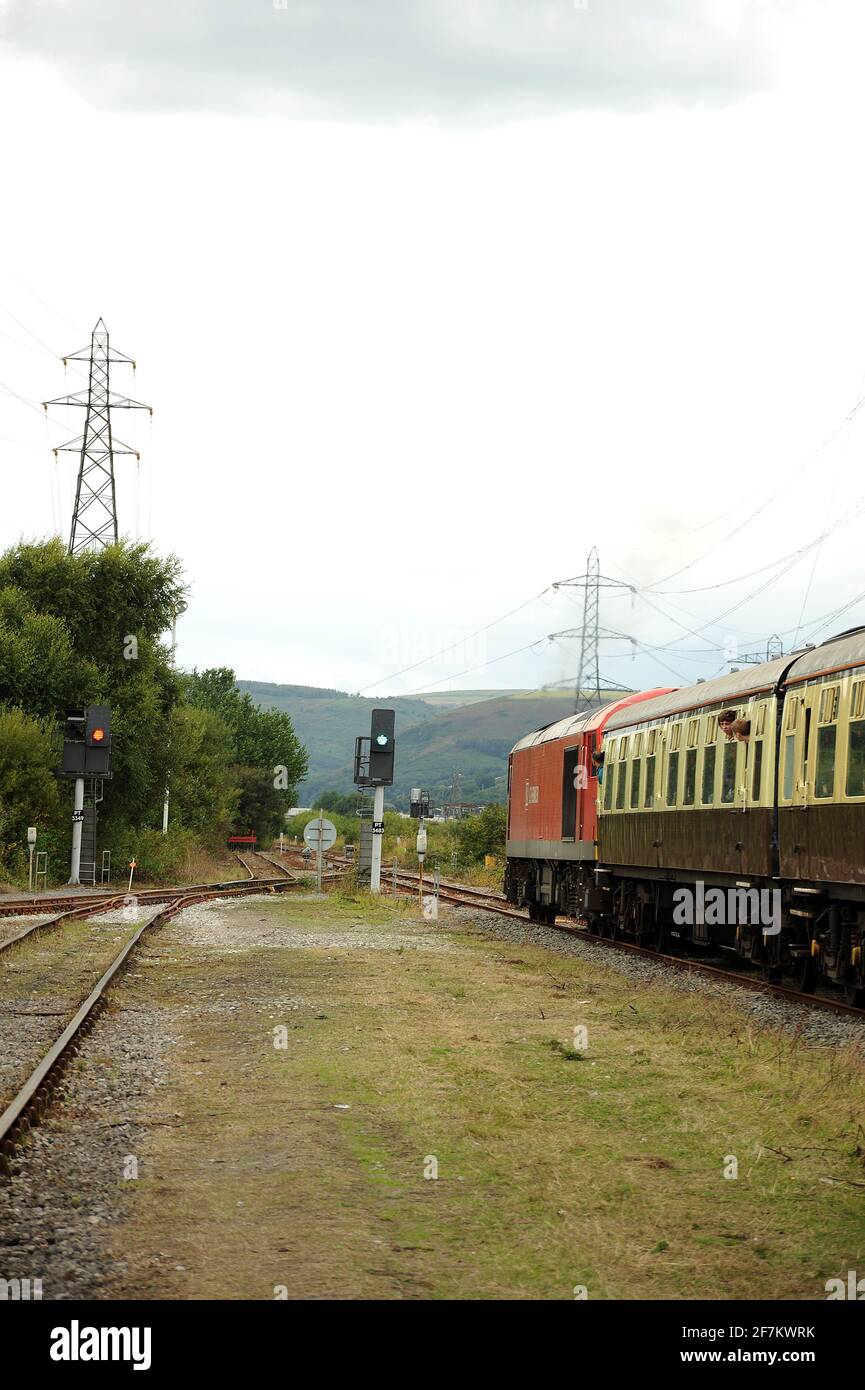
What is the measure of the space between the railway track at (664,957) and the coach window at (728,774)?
7.37ft

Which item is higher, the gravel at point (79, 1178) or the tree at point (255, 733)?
the tree at point (255, 733)

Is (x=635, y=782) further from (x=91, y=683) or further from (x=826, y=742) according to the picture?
(x=91, y=683)

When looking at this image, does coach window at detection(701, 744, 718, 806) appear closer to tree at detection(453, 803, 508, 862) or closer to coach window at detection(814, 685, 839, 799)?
coach window at detection(814, 685, 839, 799)

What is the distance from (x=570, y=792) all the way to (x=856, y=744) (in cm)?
1467

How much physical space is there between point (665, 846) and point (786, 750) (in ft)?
17.2

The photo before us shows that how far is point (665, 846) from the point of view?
21.7m

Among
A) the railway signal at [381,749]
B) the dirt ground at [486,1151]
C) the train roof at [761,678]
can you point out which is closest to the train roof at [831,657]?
the train roof at [761,678]

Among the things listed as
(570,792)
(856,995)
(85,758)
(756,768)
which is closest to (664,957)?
(756,768)

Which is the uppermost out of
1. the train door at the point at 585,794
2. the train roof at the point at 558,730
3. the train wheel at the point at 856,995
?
the train roof at the point at 558,730

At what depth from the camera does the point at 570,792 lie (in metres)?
28.9

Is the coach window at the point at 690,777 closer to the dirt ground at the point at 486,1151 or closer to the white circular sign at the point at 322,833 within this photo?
the dirt ground at the point at 486,1151

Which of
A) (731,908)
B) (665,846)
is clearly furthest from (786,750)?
(665,846)

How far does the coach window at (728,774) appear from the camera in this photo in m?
18.7

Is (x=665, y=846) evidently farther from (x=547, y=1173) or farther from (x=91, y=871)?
(x=91, y=871)
